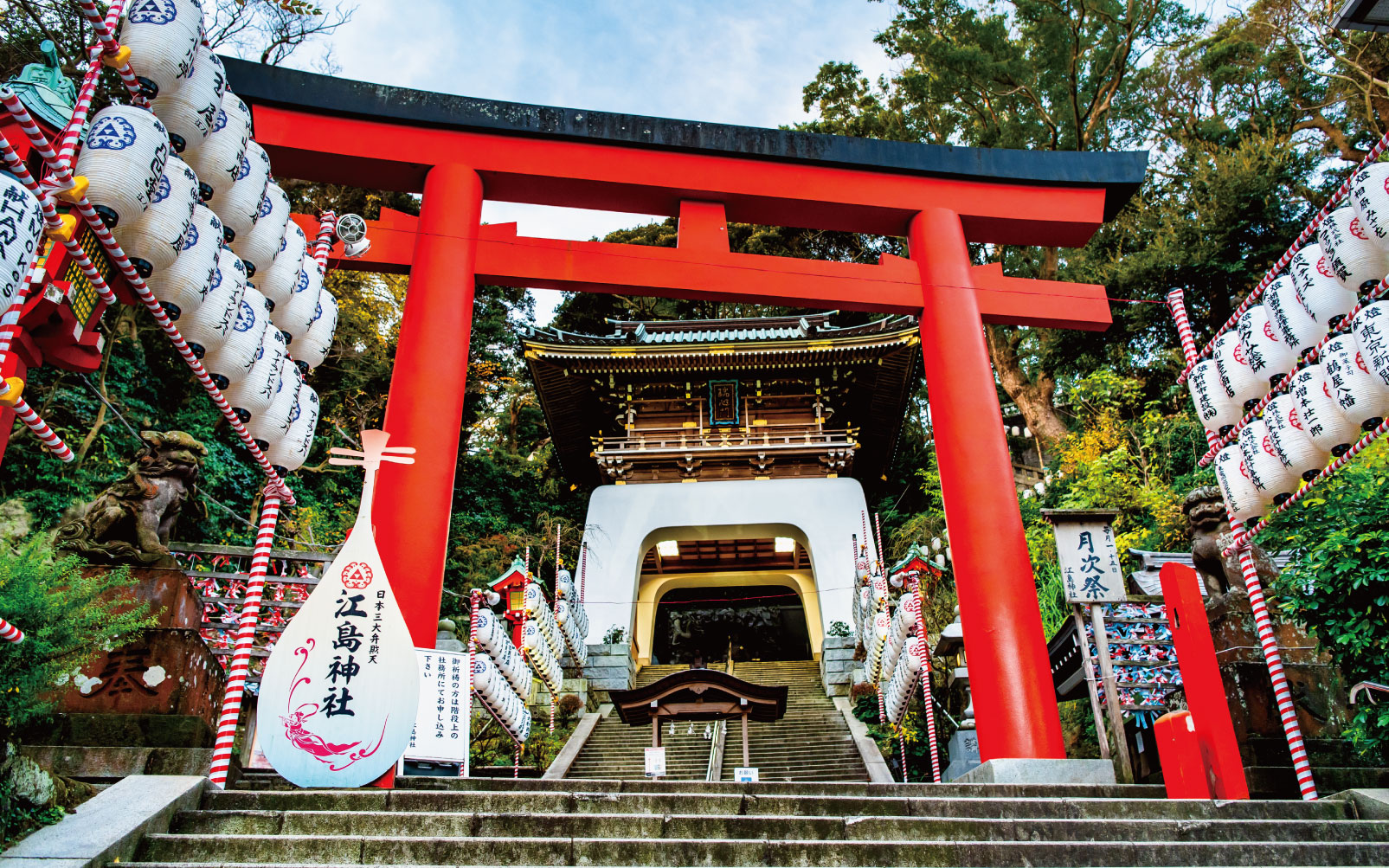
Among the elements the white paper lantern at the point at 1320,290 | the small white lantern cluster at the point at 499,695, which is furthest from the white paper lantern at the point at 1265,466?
the small white lantern cluster at the point at 499,695

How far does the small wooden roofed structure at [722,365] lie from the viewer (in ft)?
48.7

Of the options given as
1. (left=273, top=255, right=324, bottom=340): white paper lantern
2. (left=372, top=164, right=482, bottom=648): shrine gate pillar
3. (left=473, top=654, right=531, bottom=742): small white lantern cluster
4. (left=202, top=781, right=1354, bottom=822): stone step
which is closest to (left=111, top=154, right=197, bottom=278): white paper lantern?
(left=273, top=255, right=324, bottom=340): white paper lantern

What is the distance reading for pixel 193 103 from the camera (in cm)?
406

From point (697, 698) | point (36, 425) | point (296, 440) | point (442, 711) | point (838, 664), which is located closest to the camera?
point (36, 425)

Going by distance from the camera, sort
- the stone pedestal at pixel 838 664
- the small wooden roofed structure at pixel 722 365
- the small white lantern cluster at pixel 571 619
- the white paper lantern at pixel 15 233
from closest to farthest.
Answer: the white paper lantern at pixel 15 233 → the small white lantern cluster at pixel 571 619 → the stone pedestal at pixel 838 664 → the small wooden roofed structure at pixel 722 365

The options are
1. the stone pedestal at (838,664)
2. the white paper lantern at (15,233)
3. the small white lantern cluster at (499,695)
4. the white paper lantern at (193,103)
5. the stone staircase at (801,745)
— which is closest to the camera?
the white paper lantern at (15,233)

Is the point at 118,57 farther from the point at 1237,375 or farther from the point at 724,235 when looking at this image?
the point at 1237,375

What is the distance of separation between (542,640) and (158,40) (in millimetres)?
8254

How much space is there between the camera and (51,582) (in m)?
3.40

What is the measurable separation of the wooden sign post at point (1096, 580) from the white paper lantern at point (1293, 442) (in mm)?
2124

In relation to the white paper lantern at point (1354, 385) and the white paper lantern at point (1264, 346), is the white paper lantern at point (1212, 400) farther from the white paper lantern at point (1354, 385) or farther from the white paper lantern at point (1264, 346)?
the white paper lantern at point (1354, 385)

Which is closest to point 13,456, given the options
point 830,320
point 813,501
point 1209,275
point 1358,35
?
point 813,501

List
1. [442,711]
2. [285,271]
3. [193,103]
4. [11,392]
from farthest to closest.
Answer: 1. [442,711]
2. [285,271]
3. [193,103]
4. [11,392]

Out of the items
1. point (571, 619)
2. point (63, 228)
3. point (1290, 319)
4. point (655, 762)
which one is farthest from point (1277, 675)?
point (571, 619)
